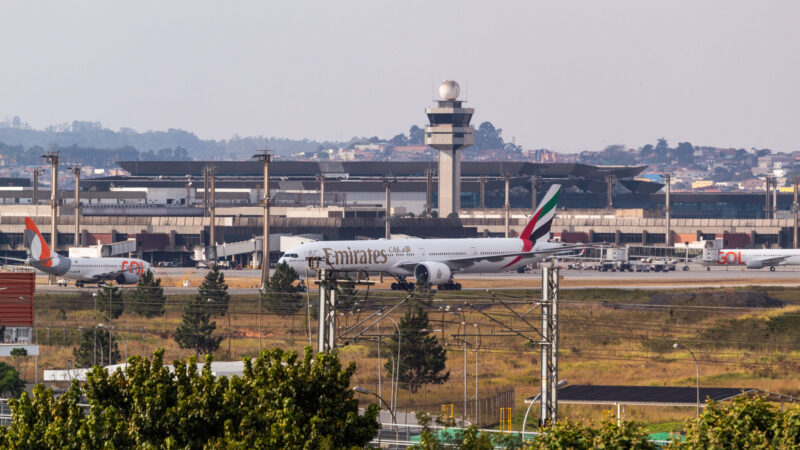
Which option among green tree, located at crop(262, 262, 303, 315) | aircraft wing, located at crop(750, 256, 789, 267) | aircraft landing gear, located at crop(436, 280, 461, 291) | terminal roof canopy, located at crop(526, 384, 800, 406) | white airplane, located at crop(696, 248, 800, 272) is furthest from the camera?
white airplane, located at crop(696, 248, 800, 272)

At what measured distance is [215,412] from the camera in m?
36.4

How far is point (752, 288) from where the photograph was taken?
138000 mm

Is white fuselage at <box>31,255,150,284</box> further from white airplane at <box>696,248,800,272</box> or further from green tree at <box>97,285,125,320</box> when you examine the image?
white airplane at <box>696,248,800,272</box>

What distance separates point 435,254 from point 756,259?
73.4 metres

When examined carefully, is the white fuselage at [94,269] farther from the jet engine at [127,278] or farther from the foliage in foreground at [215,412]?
the foliage in foreground at [215,412]

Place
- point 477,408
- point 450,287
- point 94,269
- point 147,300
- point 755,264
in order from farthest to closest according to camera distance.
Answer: point 755,264
point 94,269
point 450,287
point 147,300
point 477,408

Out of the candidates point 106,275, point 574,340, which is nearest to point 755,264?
point 574,340

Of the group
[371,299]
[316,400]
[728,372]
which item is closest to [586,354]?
[728,372]

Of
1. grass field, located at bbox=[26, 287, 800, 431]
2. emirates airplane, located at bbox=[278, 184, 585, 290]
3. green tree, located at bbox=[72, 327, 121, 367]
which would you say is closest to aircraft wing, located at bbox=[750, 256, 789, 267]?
grass field, located at bbox=[26, 287, 800, 431]

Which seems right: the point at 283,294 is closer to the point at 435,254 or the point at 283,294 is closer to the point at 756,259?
the point at 435,254

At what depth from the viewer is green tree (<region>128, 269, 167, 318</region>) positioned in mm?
118875

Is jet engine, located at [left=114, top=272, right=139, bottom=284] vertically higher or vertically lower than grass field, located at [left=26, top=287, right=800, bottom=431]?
higher

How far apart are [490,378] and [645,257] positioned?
115 metres

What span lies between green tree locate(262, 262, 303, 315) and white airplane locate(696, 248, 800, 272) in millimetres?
90622
